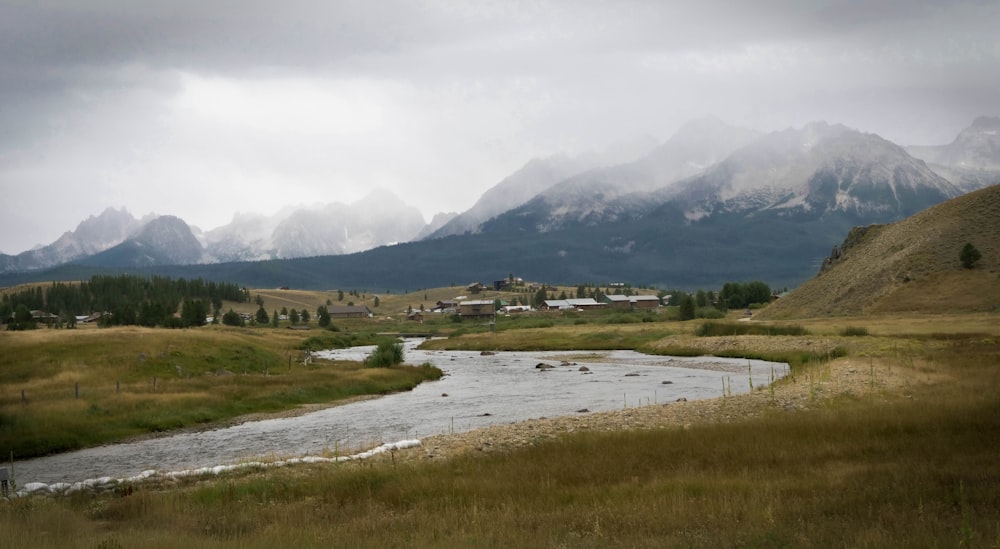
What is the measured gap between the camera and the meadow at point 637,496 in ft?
43.4

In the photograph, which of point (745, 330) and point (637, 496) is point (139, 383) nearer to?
point (637, 496)

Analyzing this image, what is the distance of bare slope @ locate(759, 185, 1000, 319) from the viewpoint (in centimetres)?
10375

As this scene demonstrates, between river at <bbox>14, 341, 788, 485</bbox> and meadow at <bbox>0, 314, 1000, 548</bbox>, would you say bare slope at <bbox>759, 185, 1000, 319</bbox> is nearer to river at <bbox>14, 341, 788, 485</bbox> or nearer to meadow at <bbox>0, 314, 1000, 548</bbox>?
river at <bbox>14, 341, 788, 485</bbox>

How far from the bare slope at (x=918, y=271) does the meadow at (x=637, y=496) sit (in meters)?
81.4

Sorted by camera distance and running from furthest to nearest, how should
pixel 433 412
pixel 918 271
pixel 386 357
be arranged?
1. pixel 918 271
2. pixel 386 357
3. pixel 433 412

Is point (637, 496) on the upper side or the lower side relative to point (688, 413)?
upper

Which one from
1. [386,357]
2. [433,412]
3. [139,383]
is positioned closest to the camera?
[433,412]

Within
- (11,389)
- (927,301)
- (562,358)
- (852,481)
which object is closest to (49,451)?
(11,389)

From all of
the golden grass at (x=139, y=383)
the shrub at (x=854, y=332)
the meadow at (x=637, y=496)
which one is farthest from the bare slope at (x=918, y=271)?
the meadow at (x=637, y=496)

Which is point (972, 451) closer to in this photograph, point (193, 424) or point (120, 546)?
point (120, 546)

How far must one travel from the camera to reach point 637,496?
17.5m

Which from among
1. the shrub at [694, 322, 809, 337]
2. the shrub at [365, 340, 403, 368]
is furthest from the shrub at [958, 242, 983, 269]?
the shrub at [365, 340, 403, 368]

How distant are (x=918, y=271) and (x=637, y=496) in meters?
115

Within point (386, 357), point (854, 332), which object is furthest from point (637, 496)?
point (854, 332)
